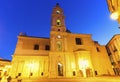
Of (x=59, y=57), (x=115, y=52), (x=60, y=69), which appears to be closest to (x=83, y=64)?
(x=60, y=69)

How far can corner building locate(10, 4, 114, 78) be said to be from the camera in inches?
1104

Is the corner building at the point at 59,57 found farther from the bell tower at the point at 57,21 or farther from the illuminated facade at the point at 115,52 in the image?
the illuminated facade at the point at 115,52

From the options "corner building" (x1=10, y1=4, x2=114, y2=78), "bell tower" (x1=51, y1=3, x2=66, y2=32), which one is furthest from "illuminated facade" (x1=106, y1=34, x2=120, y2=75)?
"bell tower" (x1=51, y1=3, x2=66, y2=32)

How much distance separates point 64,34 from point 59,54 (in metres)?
5.68

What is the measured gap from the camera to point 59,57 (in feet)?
96.0

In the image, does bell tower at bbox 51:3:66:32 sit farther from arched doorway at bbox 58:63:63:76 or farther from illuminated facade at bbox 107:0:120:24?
illuminated facade at bbox 107:0:120:24

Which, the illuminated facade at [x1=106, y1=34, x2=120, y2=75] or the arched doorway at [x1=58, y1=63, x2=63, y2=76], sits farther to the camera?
the illuminated facade at [x1=106, y1=34, x2=120, y2=75]

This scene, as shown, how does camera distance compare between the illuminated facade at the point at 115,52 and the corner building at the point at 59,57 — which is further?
the illuminated facade at the point at 115,52

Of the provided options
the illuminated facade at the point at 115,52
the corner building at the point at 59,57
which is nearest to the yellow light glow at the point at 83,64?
the corner building at the point at 59,57

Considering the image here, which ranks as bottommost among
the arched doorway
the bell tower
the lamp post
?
the arched doorway

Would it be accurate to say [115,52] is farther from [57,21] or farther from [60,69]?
[57,21]

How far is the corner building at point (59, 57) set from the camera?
28.0 metres

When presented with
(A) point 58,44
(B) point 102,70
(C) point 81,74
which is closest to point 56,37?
(A) point 58,44

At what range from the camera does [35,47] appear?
32719 mm
